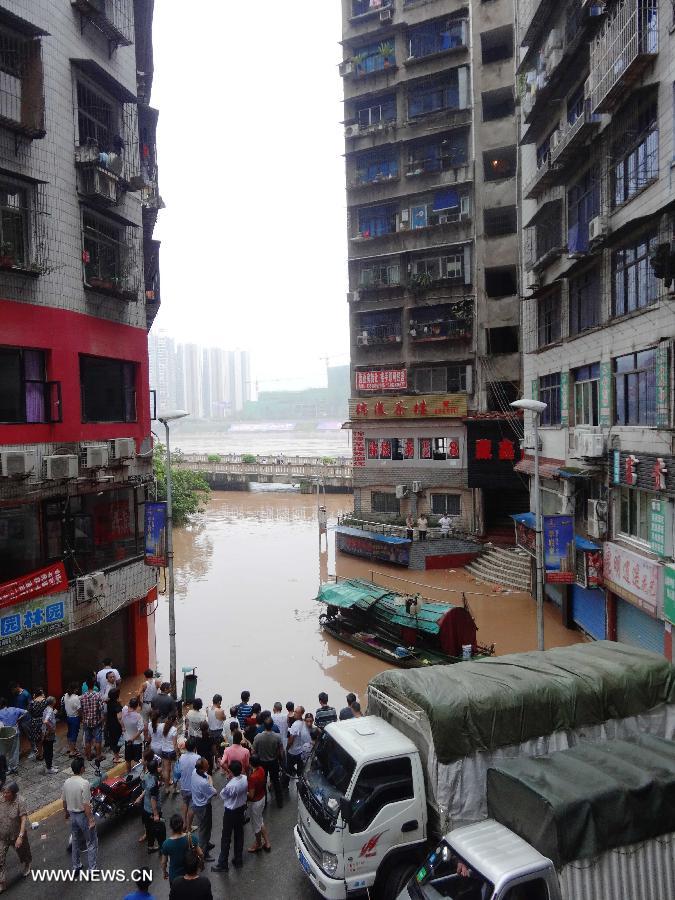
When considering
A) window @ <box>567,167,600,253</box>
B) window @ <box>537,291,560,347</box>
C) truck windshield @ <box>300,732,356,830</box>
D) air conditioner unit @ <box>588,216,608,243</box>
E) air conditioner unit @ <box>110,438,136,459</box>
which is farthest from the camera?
window @ <box>537,291,560,347</box>

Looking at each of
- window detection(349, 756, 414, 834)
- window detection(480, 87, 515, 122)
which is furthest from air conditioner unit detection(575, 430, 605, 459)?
window detection(480, 87, 515, 122)

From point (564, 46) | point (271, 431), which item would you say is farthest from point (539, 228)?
point (271, 431)

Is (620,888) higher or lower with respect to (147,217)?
lower

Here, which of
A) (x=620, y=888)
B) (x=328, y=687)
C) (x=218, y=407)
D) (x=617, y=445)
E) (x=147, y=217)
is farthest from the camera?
(x=218, y=407)

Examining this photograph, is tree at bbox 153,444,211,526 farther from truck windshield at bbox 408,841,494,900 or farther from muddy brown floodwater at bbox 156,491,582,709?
truck windshield at bbox 408,841,494,900

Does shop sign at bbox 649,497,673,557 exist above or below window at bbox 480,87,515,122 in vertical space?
below

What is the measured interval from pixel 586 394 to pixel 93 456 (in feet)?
43.1

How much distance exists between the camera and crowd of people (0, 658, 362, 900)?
848cm

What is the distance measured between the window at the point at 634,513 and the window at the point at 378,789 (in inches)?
371

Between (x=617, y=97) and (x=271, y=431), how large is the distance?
13949cm

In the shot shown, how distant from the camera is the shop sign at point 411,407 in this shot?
32188mm

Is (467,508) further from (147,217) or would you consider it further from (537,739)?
(537,739)

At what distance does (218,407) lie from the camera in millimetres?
193875

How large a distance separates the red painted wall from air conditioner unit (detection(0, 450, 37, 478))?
2.07ft
